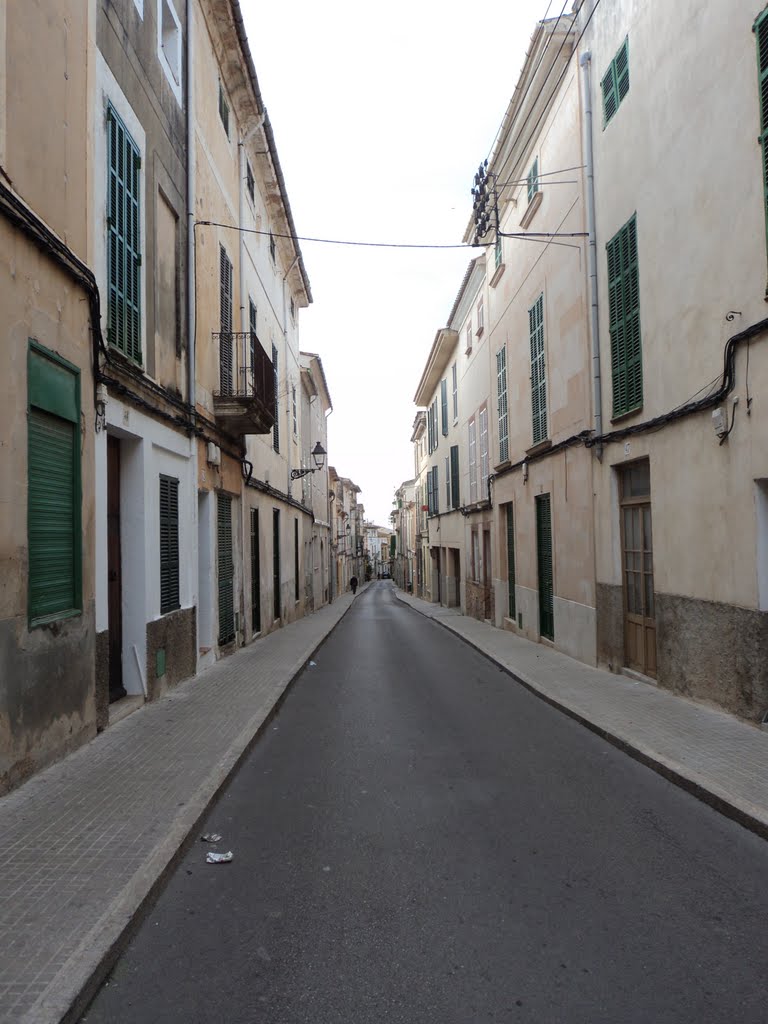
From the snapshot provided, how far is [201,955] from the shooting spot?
3.18 meters

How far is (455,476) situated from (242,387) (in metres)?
14.4


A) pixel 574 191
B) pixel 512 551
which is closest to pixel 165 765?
pixel 574 191

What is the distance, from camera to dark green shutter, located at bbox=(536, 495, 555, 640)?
1378 centimetres

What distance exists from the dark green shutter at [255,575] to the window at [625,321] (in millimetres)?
8088

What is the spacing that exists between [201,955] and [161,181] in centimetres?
850

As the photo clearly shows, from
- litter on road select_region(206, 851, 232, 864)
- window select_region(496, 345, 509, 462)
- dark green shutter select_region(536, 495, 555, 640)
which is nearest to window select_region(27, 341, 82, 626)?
litter on road select_region(206, 851, 232, 864)

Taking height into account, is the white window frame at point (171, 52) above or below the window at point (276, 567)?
above

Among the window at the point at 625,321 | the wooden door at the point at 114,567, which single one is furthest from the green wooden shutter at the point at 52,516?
the window at the point at 625,321

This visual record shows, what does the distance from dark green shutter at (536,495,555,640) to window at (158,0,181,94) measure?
29.2 ft

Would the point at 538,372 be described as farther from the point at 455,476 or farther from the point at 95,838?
the point at 455,476

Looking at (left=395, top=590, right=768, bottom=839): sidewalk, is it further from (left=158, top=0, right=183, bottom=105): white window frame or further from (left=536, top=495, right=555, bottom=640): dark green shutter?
(left=158, top=0, right=183, bottom=105): white window frame

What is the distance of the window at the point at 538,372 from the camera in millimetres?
13758

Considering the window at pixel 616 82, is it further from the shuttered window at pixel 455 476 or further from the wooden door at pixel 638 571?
the shuttered window at pixel 455 476

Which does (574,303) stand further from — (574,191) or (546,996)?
(546,996)
